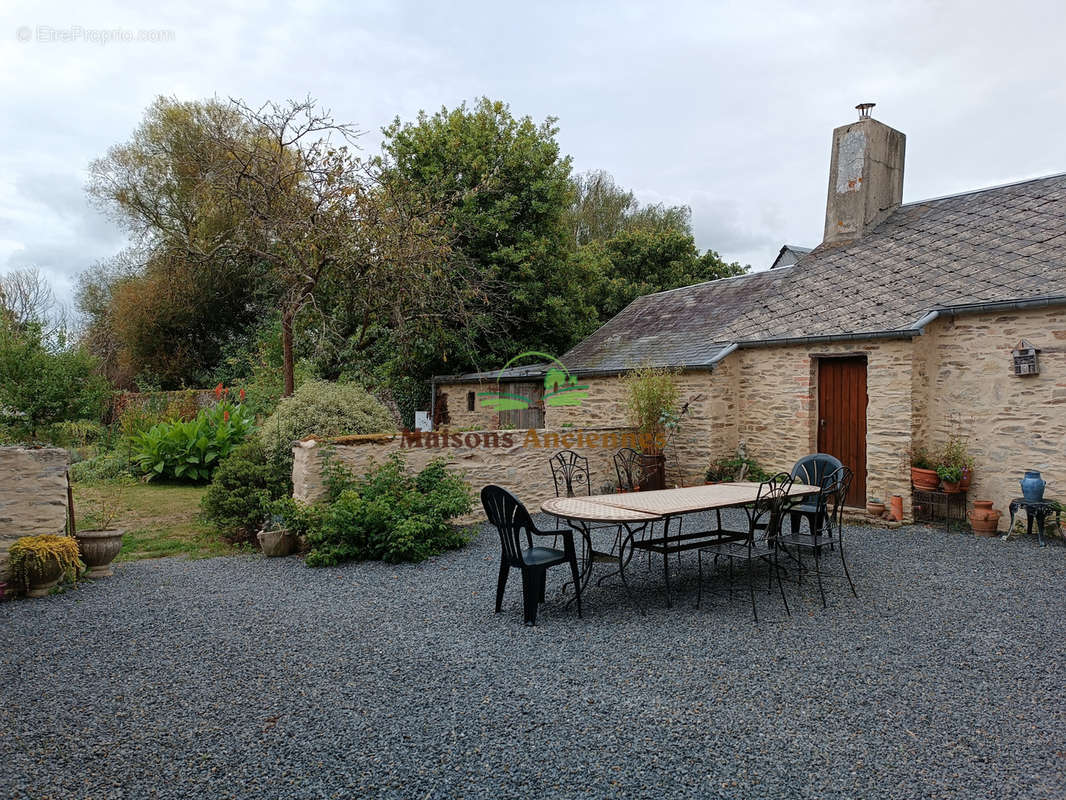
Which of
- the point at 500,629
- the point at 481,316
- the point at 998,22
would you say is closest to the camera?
the point at 500,629

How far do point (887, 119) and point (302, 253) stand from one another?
33.3ft

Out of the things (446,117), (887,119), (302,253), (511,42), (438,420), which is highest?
(446,117)

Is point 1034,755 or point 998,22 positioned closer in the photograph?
point 1034,755

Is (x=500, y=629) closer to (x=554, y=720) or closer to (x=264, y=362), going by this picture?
(x=554, y=720)

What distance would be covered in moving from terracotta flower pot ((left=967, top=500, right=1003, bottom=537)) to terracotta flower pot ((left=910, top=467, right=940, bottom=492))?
19.7 inches

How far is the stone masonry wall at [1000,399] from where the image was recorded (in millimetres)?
7285

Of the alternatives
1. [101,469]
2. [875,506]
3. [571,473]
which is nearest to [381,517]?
[571,473]

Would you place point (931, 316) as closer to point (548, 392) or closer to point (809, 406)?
point (809, 406)

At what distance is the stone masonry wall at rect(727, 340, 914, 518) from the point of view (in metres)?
8.20

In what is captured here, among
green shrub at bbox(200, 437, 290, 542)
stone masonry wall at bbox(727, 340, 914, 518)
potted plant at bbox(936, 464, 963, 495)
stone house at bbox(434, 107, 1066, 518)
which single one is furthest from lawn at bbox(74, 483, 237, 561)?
potted plant at bbox(936, 464, 963, 495)

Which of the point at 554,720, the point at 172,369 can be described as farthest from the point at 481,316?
the point at 172,369

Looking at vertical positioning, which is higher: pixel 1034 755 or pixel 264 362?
pixel 264 362

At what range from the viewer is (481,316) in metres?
13.5

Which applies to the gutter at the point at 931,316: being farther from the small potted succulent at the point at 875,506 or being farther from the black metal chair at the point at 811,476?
the black metal chair at the point at 811,476
